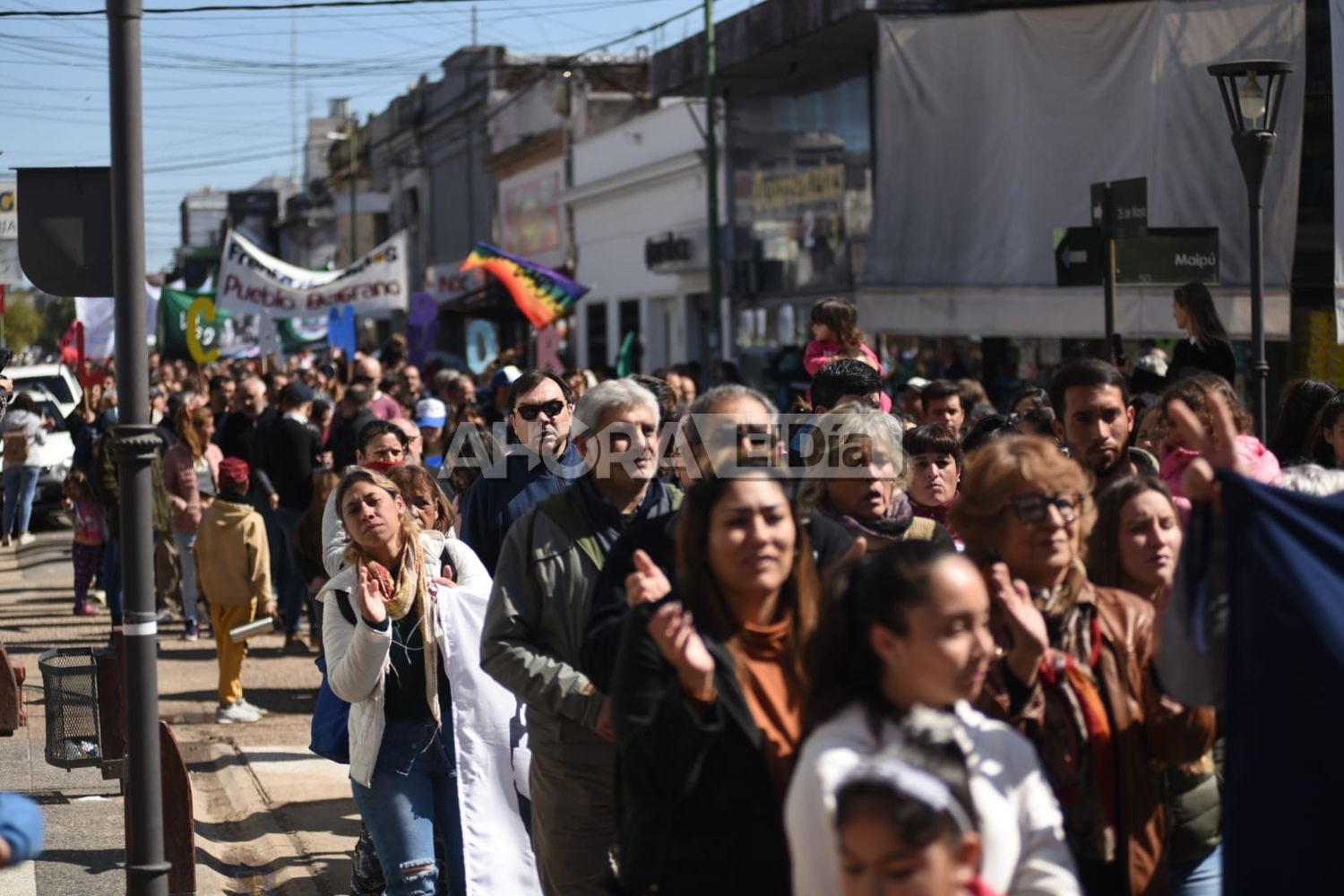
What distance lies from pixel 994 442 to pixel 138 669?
2424 millimetres

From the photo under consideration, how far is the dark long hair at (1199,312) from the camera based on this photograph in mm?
9055

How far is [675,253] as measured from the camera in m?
31.6

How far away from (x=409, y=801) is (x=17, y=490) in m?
17.0

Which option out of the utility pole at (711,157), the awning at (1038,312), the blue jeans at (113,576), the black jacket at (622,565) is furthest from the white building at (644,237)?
the black jacket at (622,565)

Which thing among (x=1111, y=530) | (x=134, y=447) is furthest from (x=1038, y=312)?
(x=134, y=447)

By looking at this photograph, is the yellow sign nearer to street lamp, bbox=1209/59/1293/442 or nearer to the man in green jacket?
street lamp, bbox=1209/59/1293/442

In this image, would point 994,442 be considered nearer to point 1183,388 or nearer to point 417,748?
point 1183,388

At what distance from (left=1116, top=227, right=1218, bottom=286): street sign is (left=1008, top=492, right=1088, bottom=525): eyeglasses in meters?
7.15

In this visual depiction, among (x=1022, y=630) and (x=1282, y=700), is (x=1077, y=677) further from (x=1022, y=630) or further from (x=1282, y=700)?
(x=1282, y=700)

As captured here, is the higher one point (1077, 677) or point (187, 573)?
point (1077, 677)

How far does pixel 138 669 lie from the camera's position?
510 centimetres

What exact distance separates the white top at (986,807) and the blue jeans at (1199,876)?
919 millimetres

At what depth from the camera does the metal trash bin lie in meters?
7.55

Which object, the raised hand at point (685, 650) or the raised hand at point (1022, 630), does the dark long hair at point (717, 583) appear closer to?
the raised hand at point (685, 650)
